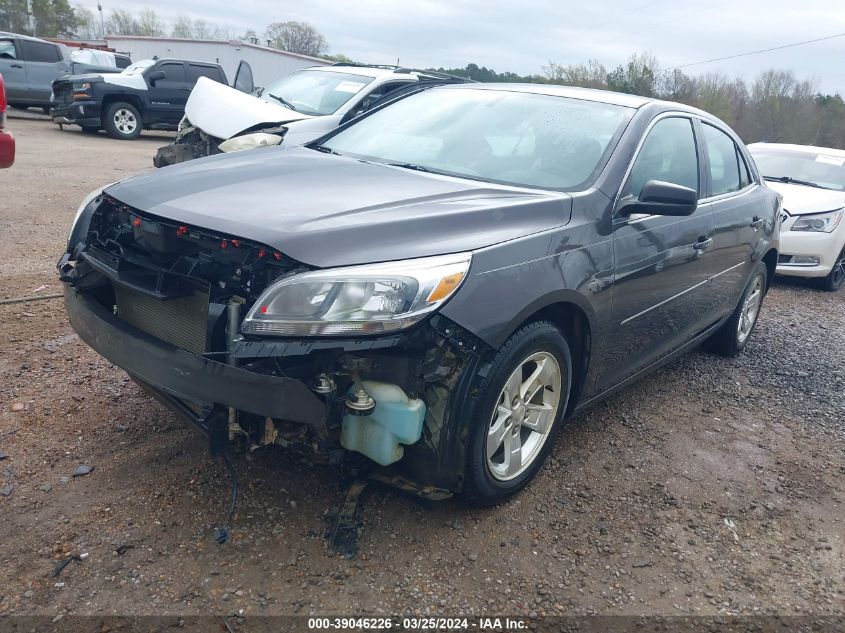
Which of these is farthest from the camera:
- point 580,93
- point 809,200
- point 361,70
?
point 361,70

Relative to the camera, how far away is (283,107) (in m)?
A: 8.33

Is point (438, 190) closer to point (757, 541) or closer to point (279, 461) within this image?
point (279, 461)

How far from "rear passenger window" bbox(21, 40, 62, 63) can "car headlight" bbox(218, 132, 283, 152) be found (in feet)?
44.4

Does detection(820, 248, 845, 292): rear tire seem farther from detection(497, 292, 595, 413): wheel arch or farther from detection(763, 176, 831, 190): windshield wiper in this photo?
detection(497, 292, 595, 413): wheel arch

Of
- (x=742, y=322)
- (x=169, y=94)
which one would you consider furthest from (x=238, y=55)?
(x=742, y=322)

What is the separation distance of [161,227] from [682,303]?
270 centimetres

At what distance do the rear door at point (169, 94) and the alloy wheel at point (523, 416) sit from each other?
14471 mm

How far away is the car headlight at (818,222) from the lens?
7.86m

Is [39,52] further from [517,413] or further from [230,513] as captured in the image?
[517,413]

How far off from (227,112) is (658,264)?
5516 millimetres

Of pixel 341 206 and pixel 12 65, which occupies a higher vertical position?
pixel 341 206

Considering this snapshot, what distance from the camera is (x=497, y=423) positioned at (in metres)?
2.76

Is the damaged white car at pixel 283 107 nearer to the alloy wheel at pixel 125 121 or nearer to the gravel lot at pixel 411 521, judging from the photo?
the gravel lot at pixel 411 521

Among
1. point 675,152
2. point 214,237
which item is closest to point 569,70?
point 675,152
